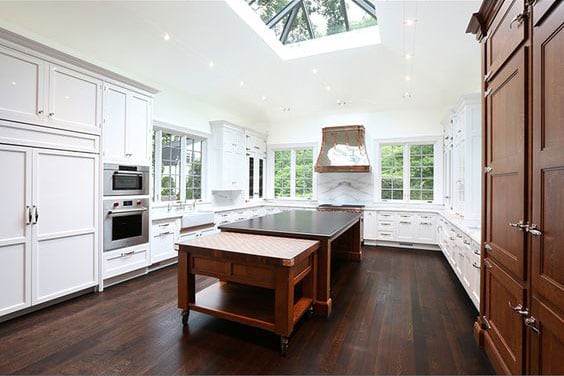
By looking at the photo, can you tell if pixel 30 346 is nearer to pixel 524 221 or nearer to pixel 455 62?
pixel 524 221

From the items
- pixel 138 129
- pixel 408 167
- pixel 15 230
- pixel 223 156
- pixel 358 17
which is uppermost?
pixel 358 17

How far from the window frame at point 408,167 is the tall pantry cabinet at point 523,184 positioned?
3.96 meters

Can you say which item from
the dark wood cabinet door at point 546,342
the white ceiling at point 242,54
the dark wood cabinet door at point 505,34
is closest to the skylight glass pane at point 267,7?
the white ceiling at point 242,54

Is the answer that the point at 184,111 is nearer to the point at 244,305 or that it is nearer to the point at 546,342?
the point at 244,305

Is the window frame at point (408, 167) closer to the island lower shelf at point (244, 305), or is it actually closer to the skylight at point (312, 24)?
the skylight at point (312, 24)

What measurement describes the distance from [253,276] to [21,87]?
8.82ft

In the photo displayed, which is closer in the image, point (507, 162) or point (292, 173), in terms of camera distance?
point (507, 162)

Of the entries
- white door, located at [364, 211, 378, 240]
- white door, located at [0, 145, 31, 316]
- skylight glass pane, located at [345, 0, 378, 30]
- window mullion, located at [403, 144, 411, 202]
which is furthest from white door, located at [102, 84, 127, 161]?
window mullion, located at [403, 144, 411, 202]

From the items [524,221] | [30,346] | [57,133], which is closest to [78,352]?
[30,346]

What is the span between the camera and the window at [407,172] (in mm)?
5867

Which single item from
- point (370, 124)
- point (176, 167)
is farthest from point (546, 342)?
point (370, 124)

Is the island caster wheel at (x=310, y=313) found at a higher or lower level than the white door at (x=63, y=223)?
lower

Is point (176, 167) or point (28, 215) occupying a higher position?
point (176, 167)

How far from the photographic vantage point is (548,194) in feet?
4.09
